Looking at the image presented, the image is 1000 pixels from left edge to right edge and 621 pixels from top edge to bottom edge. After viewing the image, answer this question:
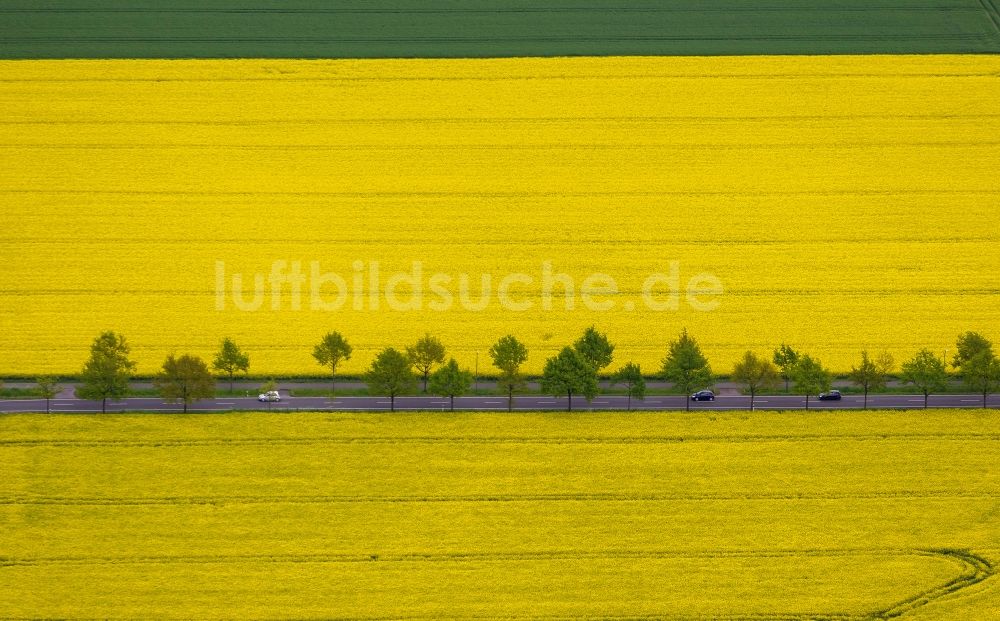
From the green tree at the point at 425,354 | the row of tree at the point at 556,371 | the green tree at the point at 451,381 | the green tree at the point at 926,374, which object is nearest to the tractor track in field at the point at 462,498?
the green tree at the point at 451,381

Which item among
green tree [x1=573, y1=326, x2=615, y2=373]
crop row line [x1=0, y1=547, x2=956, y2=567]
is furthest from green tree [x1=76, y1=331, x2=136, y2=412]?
green tree [x1=573, y1=326, x2=615, y2=373]

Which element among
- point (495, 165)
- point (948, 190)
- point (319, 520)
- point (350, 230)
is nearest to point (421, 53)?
point (495, 165)

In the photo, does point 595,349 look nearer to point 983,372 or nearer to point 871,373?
point 871,373

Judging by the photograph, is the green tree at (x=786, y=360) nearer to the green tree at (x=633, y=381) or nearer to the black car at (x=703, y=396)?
the black car at (x=703, y=396)

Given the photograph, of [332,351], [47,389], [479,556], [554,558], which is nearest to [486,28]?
[332,351]

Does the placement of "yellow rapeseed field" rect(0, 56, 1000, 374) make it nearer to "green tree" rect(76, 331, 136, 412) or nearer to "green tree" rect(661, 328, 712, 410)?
"green tree" rect(76, 331, 136, 412)

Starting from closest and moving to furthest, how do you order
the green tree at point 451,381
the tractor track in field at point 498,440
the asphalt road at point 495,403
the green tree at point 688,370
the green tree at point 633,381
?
the tractor track in field at point 498,440
the green tree at point 451,381
the asphalt road at point 495,403
the green tree at point 688,370
the green tree at point 633,381

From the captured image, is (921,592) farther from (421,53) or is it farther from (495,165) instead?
(421,53)
